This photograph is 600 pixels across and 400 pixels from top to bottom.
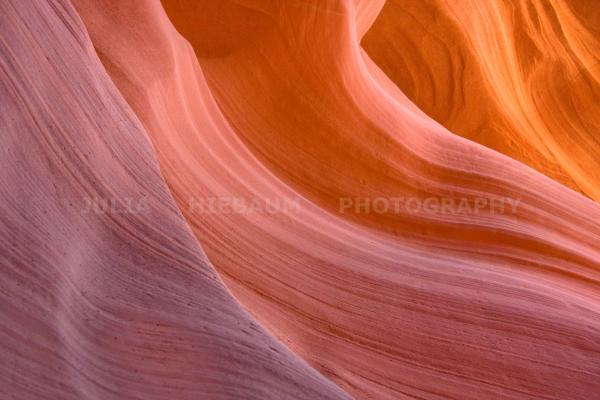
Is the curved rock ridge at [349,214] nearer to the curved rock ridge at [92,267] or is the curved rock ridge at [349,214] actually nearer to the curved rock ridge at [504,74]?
the curved rock ridge at [92,267]

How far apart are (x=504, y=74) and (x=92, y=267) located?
12.4 feet

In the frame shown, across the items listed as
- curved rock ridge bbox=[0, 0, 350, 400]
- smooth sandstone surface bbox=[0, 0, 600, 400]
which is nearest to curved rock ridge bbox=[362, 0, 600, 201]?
smooth sandstone surface bbox=[0, 0, 600, 400]

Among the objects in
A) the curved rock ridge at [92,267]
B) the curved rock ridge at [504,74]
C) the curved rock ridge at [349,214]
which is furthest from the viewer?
the curved rock ridge at [504,74]

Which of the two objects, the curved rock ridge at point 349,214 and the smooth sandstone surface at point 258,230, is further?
the curved rock ridge at point 349,214

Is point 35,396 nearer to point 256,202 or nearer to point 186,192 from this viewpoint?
point 186,192

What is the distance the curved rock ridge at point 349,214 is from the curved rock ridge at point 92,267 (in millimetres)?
458

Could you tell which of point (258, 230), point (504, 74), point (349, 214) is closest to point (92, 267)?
point (258, 230)

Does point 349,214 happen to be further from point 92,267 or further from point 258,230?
point 92,267

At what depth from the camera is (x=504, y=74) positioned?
14.1ft

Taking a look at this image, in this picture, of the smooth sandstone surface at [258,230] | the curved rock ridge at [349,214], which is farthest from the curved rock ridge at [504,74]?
the curved rock ridge at [349,214]

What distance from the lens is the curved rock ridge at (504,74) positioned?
4012mm

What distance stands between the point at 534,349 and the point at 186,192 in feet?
3.82

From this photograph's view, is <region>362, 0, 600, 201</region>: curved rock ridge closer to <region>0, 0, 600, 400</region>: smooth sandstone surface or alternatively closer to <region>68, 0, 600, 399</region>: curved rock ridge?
<region>0, 0, 600, 400</region>: smooth sandstone surface

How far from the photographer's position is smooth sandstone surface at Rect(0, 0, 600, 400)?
3.67 ft
